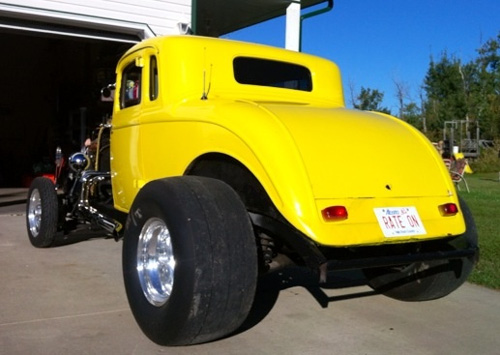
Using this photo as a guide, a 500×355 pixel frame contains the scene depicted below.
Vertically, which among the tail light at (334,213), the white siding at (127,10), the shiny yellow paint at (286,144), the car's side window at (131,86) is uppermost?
the white siding at (127,10)

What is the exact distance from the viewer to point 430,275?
477 centimetres

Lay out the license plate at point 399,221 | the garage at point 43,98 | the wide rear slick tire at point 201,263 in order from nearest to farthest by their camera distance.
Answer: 1. the wide rear slick tire at point 201,263
2. the license plate at point 399,221
3. the garage at point 43,98

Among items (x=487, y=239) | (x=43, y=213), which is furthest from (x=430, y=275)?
(x=43, y=213)

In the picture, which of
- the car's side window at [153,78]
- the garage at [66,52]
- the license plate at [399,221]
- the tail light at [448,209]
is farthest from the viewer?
the garage at [66,52]

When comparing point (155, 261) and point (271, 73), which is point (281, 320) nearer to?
point (155, 261)

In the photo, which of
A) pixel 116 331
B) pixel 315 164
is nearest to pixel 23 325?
pixel 116 331

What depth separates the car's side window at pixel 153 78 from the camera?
514 centimetres

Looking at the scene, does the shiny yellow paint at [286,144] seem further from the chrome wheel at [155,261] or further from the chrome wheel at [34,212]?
the chrome wheel at [34,212]

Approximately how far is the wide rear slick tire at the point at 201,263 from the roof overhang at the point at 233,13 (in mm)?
8859

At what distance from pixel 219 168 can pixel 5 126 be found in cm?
1861

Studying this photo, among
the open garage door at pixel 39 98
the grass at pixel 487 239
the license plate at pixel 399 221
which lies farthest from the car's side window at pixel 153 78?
the open garage door at pixel 39 98

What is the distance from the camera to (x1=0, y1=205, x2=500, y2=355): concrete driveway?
3977mm

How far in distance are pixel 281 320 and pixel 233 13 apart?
1112 centimetres

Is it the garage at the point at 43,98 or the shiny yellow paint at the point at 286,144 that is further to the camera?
the garage at the point at 43,98
